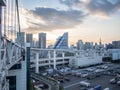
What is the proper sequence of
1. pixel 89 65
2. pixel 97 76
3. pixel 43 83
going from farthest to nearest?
pixel 89 65, pixel 97 76, pixel 43 83

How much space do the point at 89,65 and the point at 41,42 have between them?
1954 cm

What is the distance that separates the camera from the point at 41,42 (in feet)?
146

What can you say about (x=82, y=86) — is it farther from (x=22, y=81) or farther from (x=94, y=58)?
(x=94, y=58)

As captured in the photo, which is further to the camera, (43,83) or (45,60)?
(45,60)

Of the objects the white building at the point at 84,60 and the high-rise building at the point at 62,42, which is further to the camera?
the high-rise building at the point at 62,42

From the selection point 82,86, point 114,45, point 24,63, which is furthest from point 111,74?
point 114,45

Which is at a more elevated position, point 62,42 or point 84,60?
point 62,42

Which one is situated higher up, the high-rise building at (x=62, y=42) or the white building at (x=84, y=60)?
the high-rise building at (x=62, y=42)

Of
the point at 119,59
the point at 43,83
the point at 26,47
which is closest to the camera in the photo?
the point at 26,47

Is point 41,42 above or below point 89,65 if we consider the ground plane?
above

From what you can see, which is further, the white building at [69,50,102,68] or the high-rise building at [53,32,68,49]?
the high-rise building at [53,32,68,49]

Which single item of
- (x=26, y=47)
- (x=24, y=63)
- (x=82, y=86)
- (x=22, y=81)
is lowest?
(x=82, y=86)

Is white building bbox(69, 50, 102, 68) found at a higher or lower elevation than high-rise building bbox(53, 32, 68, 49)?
lower

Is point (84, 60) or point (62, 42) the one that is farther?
point (62, 42)
